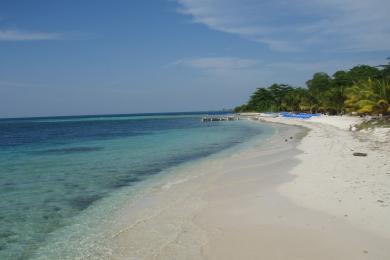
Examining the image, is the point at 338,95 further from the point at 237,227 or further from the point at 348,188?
the point at 237,227

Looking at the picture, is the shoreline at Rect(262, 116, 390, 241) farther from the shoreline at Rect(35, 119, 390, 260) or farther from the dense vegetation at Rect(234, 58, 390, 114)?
the dense vegetation at Rect(234, 58, 390, 114)

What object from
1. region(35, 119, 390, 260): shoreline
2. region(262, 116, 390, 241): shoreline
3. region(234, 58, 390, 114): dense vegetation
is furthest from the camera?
region(234, 58, 390, 114): dense vegetation

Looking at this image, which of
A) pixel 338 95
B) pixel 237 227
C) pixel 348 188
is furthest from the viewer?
pixel 338 95

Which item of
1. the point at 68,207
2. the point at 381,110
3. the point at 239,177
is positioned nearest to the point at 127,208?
the point at 68,207

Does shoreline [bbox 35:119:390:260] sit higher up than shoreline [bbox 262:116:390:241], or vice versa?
shoreline [bbox 262:116:390:241]

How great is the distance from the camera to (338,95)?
2437 inches

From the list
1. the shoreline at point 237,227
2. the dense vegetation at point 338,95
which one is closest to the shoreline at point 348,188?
the shoreline at point 237,227

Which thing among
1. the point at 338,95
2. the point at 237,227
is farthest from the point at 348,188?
the point at 338,95

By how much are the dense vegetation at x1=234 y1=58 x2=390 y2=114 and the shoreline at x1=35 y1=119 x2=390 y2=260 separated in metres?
27.3

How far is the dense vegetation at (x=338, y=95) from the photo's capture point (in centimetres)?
3706

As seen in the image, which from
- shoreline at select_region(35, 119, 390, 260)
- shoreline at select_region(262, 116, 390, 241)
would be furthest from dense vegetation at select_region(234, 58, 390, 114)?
shoreline at select_region(35, 119, 390, 260)

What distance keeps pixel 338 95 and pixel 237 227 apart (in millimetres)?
58824

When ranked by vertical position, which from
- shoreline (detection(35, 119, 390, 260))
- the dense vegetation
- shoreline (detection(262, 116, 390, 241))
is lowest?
shoreline (detection(35, 119, 390, 260))

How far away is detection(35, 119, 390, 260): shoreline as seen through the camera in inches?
274
